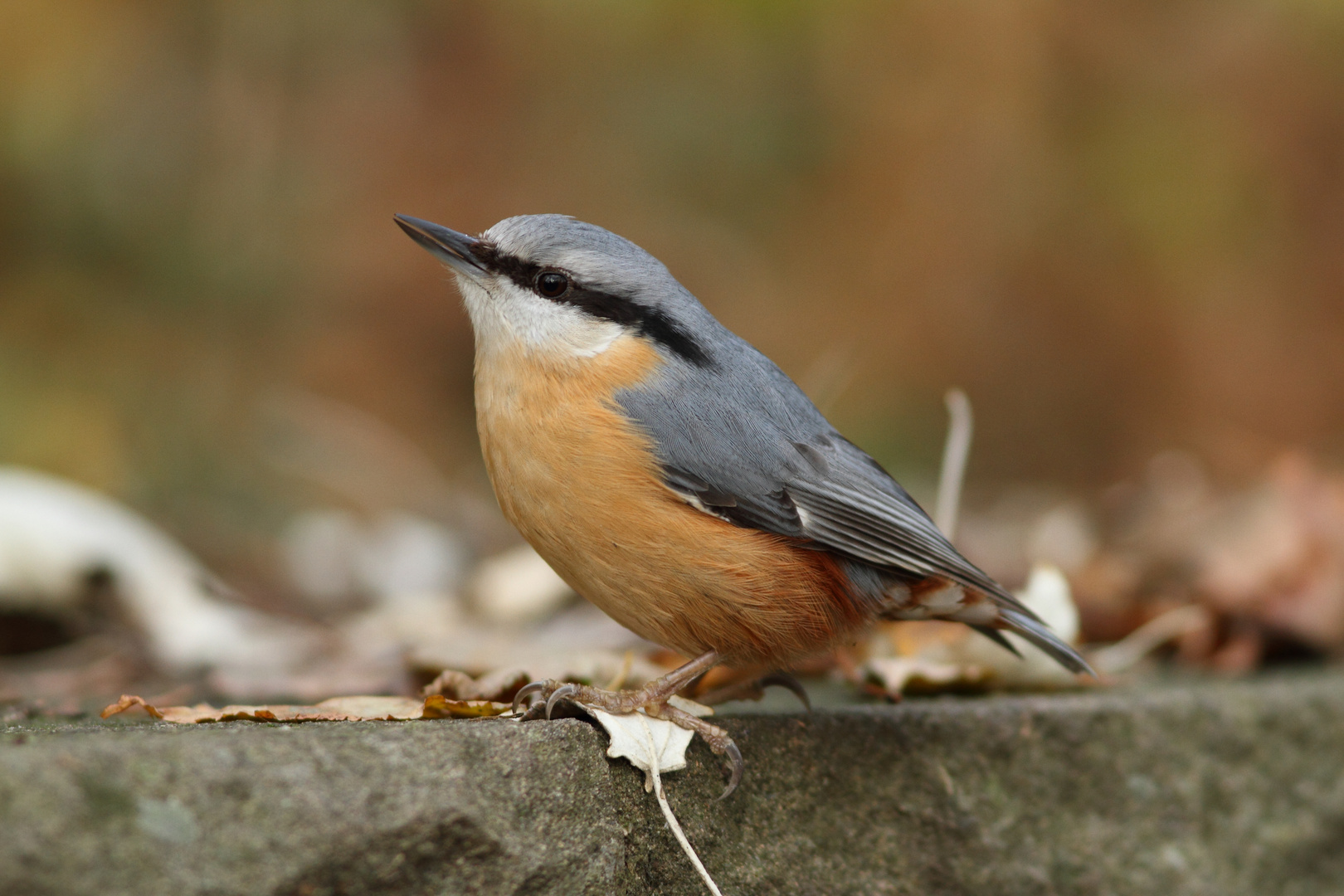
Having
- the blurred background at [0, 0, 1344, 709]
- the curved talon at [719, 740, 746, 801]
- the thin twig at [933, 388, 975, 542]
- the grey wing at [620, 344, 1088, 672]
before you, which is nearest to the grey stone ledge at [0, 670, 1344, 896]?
the curved talon at [719, 740, 746, 801]

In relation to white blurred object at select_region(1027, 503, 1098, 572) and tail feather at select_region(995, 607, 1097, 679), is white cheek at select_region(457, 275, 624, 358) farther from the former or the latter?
white blurred object at select_region(1027, 503, 1098, 572)

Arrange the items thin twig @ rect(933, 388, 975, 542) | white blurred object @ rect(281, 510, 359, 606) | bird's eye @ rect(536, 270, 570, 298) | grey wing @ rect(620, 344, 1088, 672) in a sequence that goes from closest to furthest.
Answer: grey wing @ rect(620, 344, 1088, 672) → bird's eye @ rect(536, 270, 570, 298) → thin twig @ rect(933, 388, 975, 542) → white blurred object @ rect(281, 510, 359, 606)

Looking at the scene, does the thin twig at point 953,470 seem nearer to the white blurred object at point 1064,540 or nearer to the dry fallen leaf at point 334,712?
the white blurred object at point 1064,540

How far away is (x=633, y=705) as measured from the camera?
6.64 ft

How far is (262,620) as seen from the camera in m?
3.71

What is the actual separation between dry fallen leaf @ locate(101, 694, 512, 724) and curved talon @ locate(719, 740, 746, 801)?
0.38m

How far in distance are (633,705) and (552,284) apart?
1042 mm

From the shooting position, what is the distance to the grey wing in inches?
92.7

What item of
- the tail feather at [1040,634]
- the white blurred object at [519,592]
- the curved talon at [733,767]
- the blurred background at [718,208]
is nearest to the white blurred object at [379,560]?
the white blurred object at [519,592]

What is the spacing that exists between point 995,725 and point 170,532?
14.5 ft

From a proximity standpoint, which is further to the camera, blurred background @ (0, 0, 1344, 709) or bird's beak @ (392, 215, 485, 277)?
blurred background @ (0, 0, 1344, 709)

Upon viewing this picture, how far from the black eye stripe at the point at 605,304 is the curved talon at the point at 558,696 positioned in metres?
0.86

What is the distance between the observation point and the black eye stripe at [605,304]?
2.58 m

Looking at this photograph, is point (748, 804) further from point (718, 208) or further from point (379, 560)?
point (718, 208)
